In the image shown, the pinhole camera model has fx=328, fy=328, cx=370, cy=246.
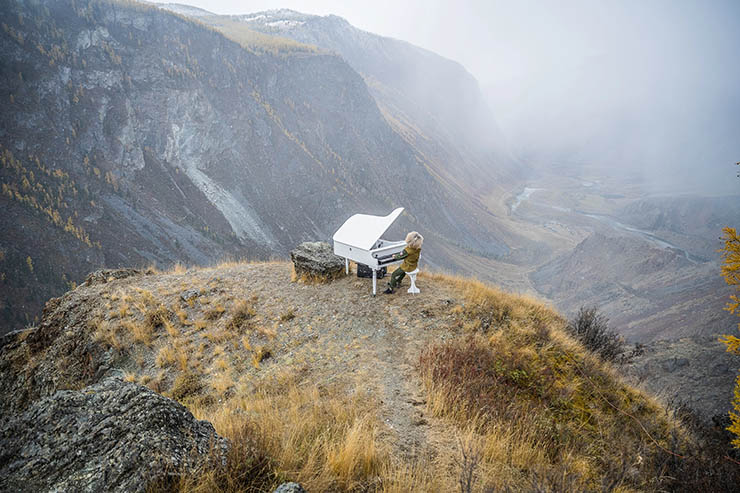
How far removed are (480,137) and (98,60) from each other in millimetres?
107182

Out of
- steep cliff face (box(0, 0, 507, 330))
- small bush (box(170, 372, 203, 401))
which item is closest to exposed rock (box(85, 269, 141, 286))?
small bush (box(170, 372, 203, 401))

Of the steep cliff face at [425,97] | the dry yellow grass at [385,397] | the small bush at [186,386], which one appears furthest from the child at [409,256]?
the steep cliff face at [425,97]

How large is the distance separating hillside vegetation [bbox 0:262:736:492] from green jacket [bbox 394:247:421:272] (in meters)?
0.76

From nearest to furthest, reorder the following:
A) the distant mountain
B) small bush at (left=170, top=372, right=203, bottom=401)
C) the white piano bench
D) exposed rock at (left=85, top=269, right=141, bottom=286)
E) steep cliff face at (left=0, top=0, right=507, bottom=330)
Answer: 1. small bush at (left=170, top=372, right=203, bottom=401)
2. the white piano bench
3. exposed rock at (left=85, top=269, right=141, bottom=286)
4. steep cliff face at (left=0, top=0, right=507, bottom=330)
5. the distant mountain

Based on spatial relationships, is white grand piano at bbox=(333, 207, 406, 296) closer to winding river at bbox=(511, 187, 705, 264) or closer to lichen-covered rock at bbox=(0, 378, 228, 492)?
lichen-covered rock at bbox=(0, 378, 228, 492)

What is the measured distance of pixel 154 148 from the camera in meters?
32.0


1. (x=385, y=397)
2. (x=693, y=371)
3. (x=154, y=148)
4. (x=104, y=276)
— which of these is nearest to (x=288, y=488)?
(x=385, y=397)

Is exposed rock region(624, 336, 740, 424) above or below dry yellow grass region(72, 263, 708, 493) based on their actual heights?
below

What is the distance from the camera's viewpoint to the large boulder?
31.0 ft

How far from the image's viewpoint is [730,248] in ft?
13.9

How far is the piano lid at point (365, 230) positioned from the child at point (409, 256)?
0.64 m

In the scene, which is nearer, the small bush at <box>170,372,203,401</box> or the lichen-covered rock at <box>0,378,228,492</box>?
the lichen-covered rock at <box>0,378,228,492</box>

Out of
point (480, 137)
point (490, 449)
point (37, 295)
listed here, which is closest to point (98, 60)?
point (37, 295)

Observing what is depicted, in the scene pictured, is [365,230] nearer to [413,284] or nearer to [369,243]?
[369,243]
